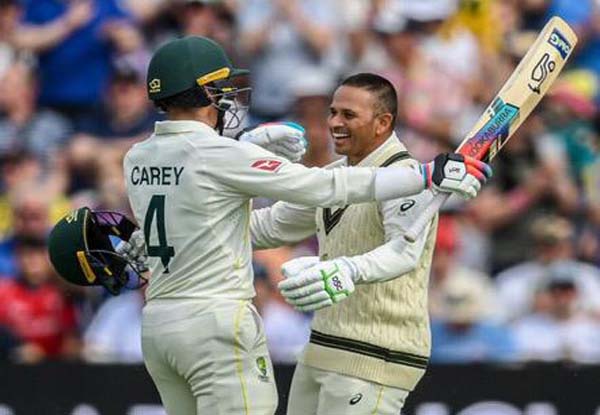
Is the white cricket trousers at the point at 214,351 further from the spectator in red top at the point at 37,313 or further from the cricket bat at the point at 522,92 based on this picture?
the spectator in red top at the point at 37,313

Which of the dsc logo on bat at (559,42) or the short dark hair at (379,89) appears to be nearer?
the short dark hair at (379,89)

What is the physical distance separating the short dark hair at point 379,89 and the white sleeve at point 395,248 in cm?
38

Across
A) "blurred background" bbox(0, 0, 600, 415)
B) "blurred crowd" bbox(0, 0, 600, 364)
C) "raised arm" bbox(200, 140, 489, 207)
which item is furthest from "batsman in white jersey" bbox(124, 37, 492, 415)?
"blurred crowd" bbox(0, 0, 600, 364)

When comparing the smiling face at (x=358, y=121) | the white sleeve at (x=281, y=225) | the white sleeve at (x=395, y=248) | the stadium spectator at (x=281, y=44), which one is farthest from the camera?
the stadium spectator at (x=281, y=44)

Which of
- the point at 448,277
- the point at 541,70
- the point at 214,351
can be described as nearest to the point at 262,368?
the point at 214,351

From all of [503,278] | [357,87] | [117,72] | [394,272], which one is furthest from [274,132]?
[117,72]

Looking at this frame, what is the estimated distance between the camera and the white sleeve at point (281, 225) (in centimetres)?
634

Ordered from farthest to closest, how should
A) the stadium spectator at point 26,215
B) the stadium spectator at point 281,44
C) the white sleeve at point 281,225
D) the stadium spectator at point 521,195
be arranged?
the stadium spectator at point 281,44 < the stadium spectator at point 521,195 < the stadium spectator at point 26,215 < the white sleeve at point 281,225

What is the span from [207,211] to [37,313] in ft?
11.6

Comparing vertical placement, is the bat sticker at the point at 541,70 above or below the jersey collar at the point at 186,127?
above

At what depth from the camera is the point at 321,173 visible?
5547mm

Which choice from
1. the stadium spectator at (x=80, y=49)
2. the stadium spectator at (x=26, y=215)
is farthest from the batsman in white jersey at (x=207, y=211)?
the stadium spectator at (x=80, y=49)

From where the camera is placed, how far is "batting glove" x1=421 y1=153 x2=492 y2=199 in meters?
5.52

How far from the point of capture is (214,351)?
554 cm
